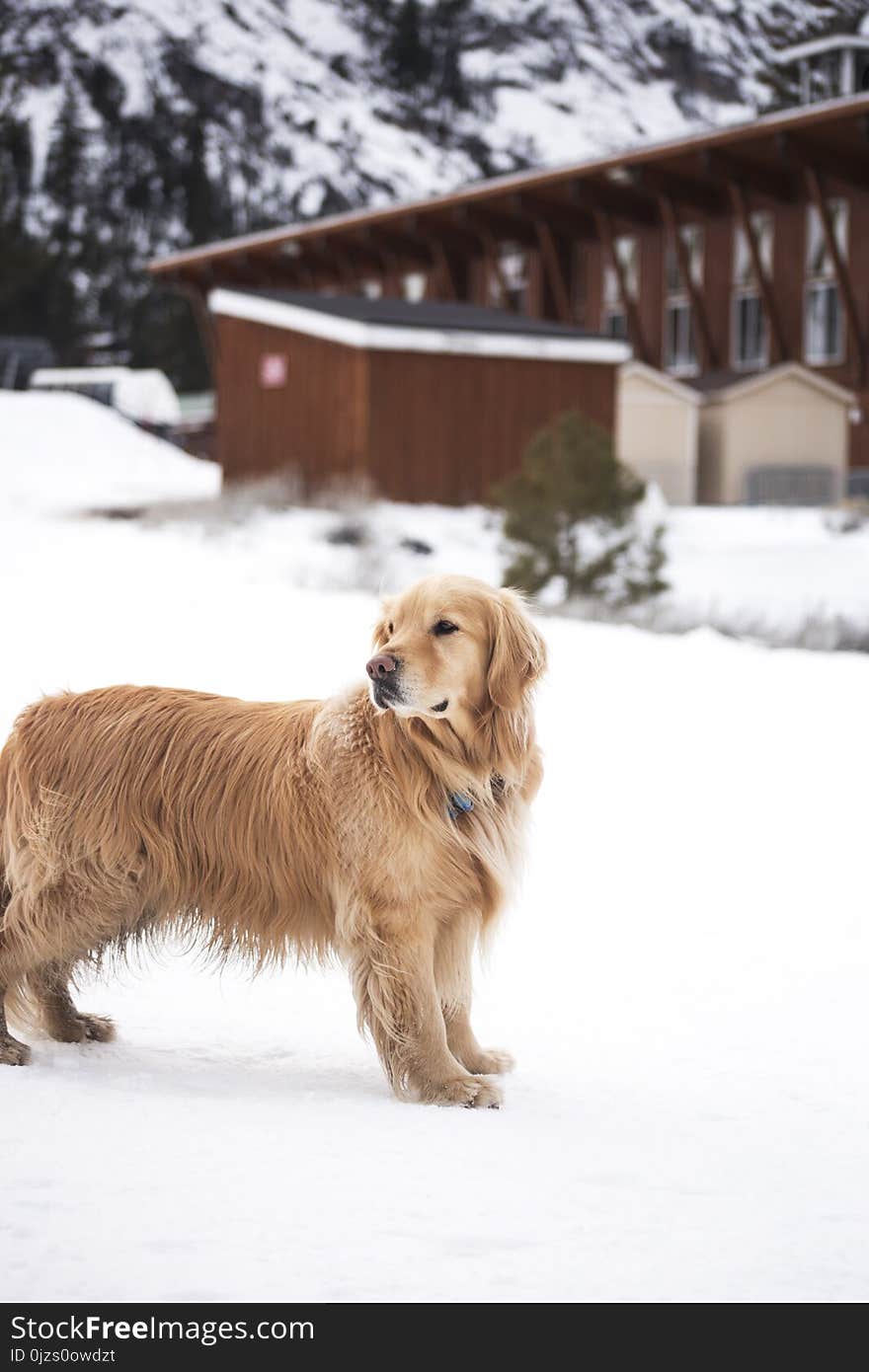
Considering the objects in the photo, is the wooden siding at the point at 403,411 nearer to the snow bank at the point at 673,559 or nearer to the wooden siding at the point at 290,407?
the wooden siding at the point at 290,407

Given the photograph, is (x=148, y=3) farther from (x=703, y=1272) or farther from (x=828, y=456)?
(x=703, y=1272)

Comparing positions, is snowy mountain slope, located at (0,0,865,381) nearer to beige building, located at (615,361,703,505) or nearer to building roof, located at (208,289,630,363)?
beige building, located at (615,361,703,505)

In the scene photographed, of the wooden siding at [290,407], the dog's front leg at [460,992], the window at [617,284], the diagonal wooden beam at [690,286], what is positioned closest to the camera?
the dog's front leg at [460,992]

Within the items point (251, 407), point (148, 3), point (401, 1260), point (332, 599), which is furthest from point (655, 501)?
point (148, 3)

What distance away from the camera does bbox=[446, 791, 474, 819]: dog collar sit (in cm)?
388

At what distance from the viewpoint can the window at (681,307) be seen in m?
30.3

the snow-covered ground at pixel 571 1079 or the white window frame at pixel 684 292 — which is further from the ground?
the white window frame at pixel 684 292

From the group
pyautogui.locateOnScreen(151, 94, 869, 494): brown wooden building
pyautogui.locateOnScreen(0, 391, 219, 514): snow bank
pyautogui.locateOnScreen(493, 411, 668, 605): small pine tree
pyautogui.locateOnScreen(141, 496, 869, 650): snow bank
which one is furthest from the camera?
pyautogui.locateOnScreen(151, 94, 869, 494): brown wooden building

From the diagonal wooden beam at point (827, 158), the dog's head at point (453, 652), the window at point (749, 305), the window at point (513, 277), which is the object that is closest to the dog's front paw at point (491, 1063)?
the dog's head at point (453, 652)

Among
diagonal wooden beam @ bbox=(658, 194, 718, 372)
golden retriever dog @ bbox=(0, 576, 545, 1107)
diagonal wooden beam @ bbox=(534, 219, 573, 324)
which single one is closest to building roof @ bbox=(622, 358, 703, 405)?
diagonal wooden beam @ bbox=(658, 194, 718, 372)

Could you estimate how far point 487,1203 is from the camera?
9.76 feet

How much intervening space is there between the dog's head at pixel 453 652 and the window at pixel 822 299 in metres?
25.4

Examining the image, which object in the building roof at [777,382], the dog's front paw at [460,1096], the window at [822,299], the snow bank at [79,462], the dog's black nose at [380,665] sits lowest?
the dog's front paw at [460,1096]

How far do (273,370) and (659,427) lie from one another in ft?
26.4
